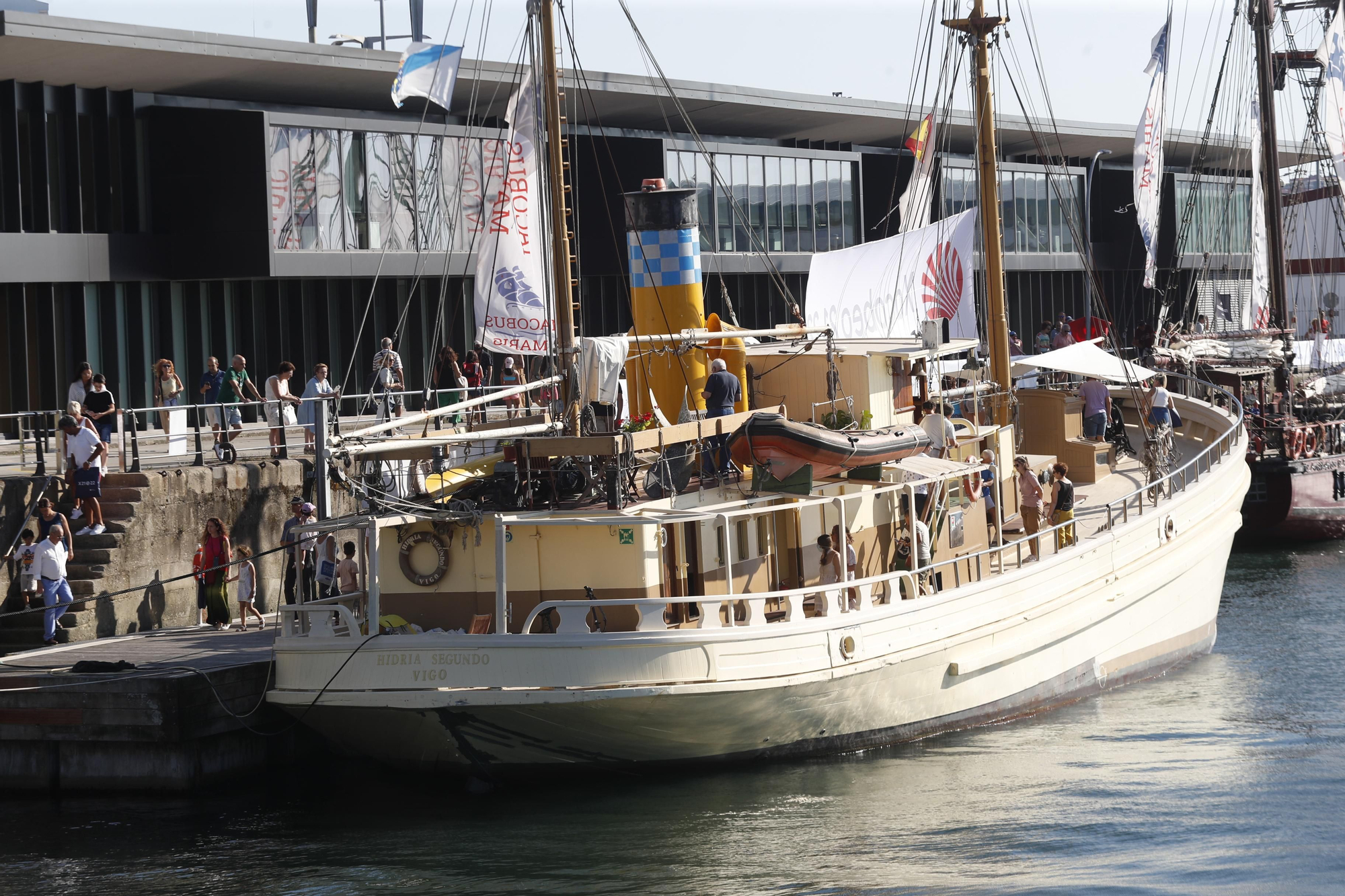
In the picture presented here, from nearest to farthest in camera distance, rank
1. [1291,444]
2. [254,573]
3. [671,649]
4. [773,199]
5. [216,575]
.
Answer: [671,649]
[216,575]
[254,573]
[1291,444]
[773,199]

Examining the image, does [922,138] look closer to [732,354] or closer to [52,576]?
[732,354]

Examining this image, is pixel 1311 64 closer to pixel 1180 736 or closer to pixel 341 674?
pixel 1180 736

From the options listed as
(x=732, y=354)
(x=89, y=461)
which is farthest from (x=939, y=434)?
(x=89, y=461)

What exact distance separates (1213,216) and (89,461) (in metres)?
56.7

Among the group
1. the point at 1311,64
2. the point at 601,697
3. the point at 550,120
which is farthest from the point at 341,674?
the point at 1311,64

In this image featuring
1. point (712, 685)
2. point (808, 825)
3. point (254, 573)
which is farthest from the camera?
point (254, 573)

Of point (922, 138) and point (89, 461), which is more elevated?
point (922, 138)

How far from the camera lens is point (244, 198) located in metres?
35.3

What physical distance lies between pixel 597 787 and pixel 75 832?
547 cm

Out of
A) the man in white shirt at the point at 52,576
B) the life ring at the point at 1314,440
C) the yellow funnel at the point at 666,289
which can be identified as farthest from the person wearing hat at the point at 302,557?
the life ring at the point at 1314,440

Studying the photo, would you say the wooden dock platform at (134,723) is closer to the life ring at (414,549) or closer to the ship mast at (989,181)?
the life ring at (414,549)

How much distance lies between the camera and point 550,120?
17844mm

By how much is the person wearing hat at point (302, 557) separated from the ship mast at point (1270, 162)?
2773cm

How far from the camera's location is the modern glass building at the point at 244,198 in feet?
109
